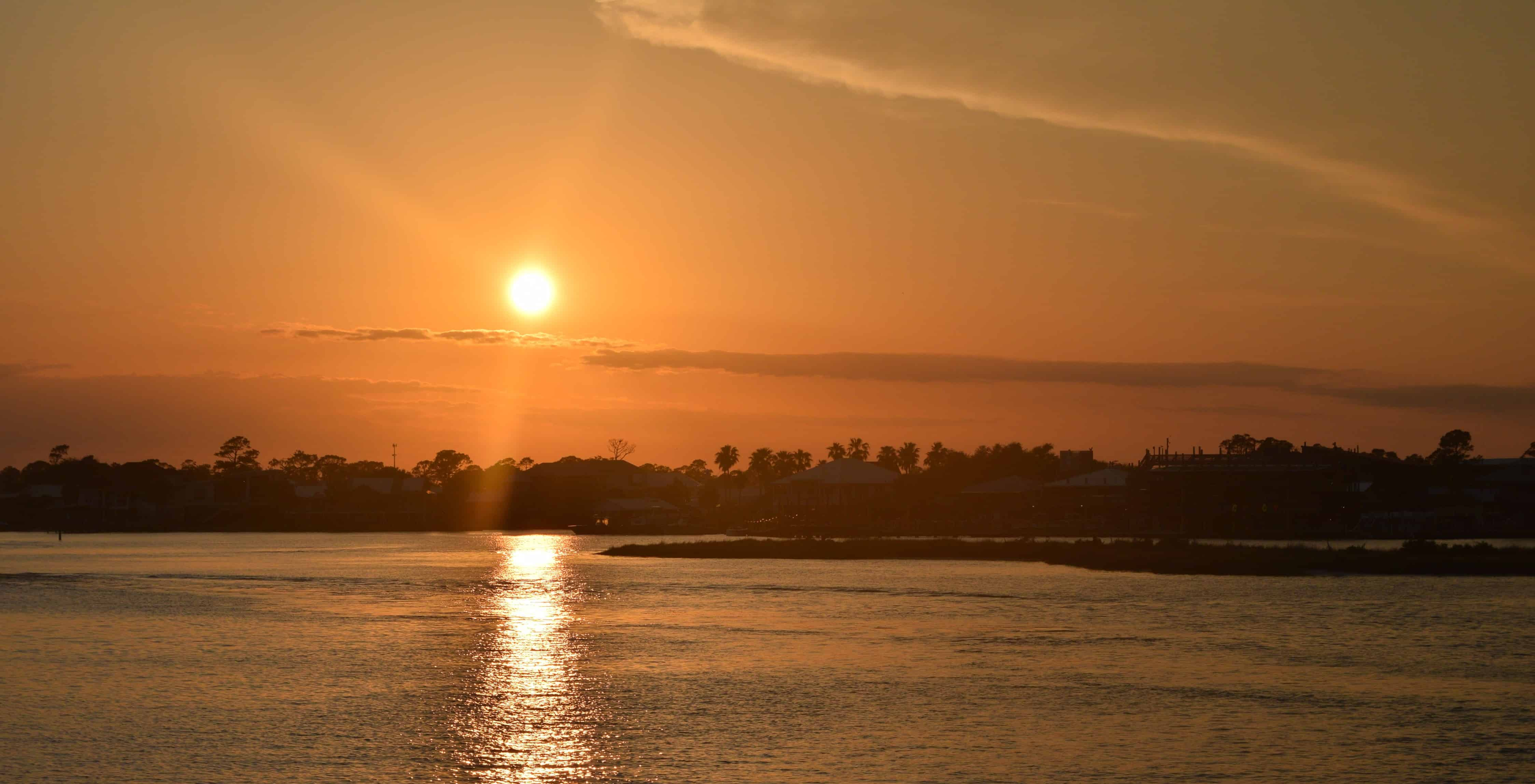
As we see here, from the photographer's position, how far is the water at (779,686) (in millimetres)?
28625

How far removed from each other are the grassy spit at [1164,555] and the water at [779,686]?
14.6 meters

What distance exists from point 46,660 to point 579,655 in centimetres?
1893

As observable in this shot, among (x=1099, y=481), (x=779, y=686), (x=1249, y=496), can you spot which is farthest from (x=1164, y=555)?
(x=1099, y=481)

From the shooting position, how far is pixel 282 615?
6544 cm

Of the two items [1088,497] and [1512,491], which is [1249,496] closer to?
[1088,497]

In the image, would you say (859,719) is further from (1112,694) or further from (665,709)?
(1112,694)

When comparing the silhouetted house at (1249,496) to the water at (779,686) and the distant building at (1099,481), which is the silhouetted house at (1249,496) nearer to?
the distant building at (1099,481)

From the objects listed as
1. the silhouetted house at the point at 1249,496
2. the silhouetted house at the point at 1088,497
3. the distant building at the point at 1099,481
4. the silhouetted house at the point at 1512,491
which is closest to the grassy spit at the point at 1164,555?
the silhouetted house at the point at 1249,496

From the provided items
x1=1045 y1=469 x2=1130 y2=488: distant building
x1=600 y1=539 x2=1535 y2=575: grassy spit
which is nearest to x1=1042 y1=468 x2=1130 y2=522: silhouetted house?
x1=1045 y1=469 x2=1130 y2=488: distant building

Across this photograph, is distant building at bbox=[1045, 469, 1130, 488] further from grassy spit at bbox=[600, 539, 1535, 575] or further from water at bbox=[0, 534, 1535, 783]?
water at bbox=[0, 534, 1535, 783]

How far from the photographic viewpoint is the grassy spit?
92188 mm

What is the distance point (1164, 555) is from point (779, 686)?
72.7m

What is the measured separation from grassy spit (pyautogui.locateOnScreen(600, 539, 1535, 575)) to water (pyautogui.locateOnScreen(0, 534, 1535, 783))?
14573mm

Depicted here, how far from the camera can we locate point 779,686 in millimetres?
39750
